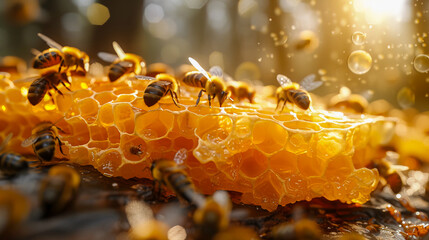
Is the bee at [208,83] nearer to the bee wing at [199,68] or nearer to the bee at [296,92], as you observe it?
the bee wing at [199,68]

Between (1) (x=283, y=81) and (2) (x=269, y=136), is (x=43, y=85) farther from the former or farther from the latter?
(1) (x=283, y=81)

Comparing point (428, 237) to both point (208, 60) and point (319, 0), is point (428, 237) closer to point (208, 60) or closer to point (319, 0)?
point (319, 0)

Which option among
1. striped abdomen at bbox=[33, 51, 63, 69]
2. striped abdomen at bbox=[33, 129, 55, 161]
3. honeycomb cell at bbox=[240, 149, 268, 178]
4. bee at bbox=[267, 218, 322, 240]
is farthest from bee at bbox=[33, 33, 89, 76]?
bee at bbox=[267, 218, 322, 240]

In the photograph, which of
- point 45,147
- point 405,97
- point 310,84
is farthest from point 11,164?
point 405,97

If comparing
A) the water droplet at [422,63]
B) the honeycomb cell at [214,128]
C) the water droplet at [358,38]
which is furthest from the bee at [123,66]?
the water droplet at [422,63]

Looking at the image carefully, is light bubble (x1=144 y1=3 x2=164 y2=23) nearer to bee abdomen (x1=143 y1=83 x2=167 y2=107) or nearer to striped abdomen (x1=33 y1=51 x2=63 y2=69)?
striped abdomen (x1=33 y1=51 x2=63 y2=69)

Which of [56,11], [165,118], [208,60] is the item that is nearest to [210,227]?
[165,118]
